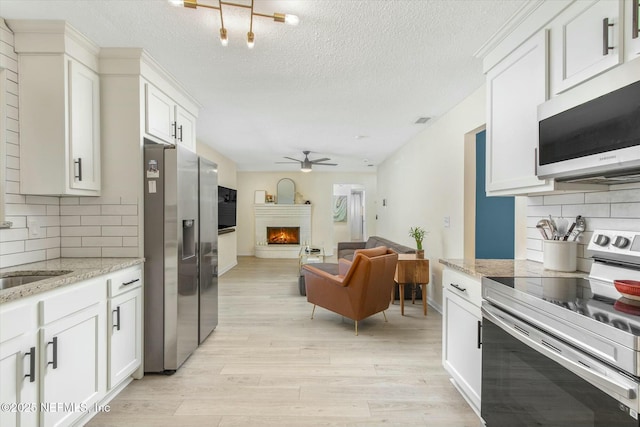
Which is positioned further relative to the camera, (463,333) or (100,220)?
(100,220)

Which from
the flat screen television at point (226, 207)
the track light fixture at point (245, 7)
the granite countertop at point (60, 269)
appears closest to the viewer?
the granite countertop at point (60, 269)

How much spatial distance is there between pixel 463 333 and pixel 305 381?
47.3 inches

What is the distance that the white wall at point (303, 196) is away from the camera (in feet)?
29.4

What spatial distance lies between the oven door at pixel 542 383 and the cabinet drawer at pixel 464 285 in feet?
0.49

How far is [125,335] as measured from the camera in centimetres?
219

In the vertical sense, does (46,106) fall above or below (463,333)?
above

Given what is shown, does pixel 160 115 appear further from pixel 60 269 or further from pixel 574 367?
pixel 574 367

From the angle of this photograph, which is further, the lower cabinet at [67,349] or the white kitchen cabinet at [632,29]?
the lower cabinet at [67,349]

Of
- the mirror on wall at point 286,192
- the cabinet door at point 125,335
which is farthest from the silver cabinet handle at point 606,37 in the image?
the mirror on wall at point 286,192

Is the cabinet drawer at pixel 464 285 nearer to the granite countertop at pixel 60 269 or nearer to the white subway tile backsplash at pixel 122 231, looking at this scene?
the granite countertop at pixel 60 269

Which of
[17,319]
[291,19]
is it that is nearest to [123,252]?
[17,319]

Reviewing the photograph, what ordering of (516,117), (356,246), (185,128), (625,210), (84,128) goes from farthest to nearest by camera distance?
(356,246), (185,128), (84,128), (516,117), (625,210)

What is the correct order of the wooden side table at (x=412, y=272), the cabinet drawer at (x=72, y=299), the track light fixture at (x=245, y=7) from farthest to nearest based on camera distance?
the wooden side table at (x=412, y=272), the track light fixture at (x=245, y=7), the cabinet drawer at (x=72, y=299)

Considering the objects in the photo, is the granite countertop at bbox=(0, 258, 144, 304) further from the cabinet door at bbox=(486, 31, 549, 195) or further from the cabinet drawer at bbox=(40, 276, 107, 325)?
the cabinet door at bbox=(486, 31, 549, 195)
